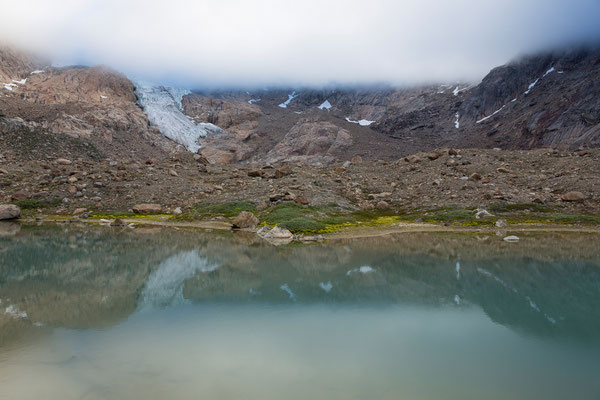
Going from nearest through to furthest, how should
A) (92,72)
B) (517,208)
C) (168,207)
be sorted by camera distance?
(517,208) < (168,207) < (92,72)

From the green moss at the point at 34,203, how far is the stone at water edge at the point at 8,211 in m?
3.71

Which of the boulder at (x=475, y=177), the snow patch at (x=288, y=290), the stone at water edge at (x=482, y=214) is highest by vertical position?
the boulder at (x=475, y=177)

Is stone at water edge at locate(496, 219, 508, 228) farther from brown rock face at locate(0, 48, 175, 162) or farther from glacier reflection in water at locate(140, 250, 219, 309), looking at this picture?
brown rock face at locate(0, 48, 175, 162)

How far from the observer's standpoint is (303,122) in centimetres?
19050

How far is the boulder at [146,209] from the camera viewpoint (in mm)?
53219

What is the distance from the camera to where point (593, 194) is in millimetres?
47844

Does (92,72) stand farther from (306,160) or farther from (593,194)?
(593,194)

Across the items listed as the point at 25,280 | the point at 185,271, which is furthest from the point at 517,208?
the point at 25,280

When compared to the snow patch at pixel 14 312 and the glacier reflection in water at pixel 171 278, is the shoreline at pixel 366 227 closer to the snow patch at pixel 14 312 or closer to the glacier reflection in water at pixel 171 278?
the glacier reflection in water at pixel 171 278

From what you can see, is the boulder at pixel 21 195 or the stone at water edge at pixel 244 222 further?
the boulder at pixel 21 195

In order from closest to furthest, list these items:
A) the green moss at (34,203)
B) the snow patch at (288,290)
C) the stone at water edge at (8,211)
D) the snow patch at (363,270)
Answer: the snow patch at (288,290) < the snow patch at (363,270) < the stone at water edge at (8,211) < the green moss at (34,203)

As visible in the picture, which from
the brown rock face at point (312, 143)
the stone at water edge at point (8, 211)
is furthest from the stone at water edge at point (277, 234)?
the brown rock face at point (312, 143)

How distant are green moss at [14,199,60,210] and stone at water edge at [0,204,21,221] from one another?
146 inches

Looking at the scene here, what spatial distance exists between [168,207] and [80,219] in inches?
456
